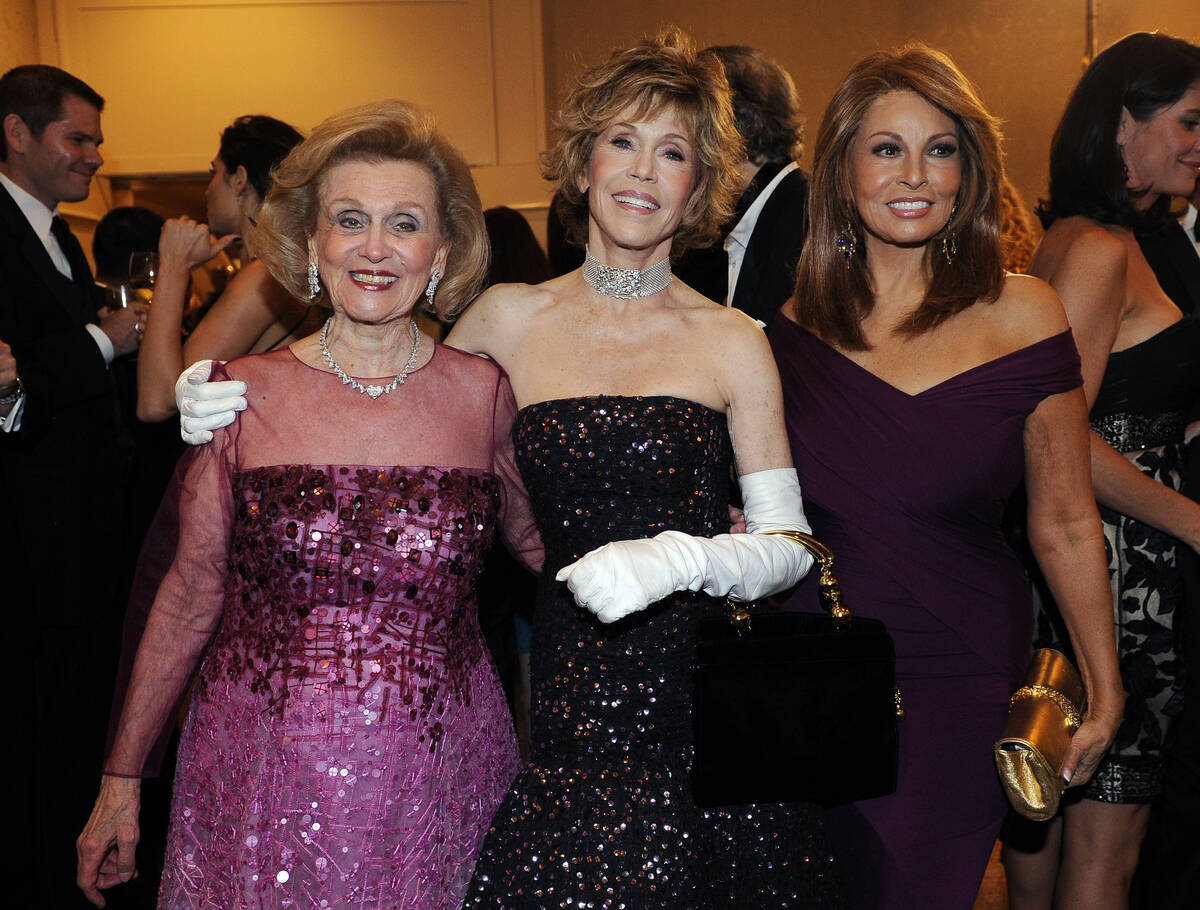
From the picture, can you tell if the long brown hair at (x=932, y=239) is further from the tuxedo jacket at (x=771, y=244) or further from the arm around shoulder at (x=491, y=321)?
the arm around shoulder at (x=491, y=321)

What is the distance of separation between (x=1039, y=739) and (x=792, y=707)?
1.46 feet

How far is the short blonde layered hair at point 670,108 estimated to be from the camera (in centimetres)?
203

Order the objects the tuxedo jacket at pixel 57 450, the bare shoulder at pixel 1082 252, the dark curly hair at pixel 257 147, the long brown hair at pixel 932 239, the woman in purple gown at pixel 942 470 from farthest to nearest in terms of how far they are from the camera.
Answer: the dark curly hair at pixel 257 147, the tuxedo jacket at pixel 57 450, the bare shoulder at pixel 1082 252, the long brown hair at pixel 932 239, the woman in purple gown at pixel 942 470

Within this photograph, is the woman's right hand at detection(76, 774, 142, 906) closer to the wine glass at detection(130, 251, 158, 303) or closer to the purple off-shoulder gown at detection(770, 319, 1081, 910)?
the purple off-shoulder gown at detection(770, 319, 1081, 910)

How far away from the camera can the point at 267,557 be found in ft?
6.05

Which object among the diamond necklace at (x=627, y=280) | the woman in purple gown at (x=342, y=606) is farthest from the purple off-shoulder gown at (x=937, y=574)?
the woman in purple gown at (x=342, y=606)

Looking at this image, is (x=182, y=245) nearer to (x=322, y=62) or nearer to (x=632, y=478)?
(x=632, y=478)

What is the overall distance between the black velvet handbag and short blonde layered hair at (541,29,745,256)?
2.11 ft

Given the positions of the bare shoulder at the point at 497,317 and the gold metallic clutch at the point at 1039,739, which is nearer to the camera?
the gold metallic clutch at the point at 1039,739

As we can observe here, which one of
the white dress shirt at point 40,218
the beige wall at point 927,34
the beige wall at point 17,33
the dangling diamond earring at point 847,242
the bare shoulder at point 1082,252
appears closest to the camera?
the dangling diamond earring at point 847,242

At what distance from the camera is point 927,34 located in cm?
571

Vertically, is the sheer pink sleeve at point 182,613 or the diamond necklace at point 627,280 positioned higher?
the diamond necklace at point 627,280

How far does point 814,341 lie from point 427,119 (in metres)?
0.80

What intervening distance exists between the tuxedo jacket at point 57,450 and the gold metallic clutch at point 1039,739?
235 centimetres
